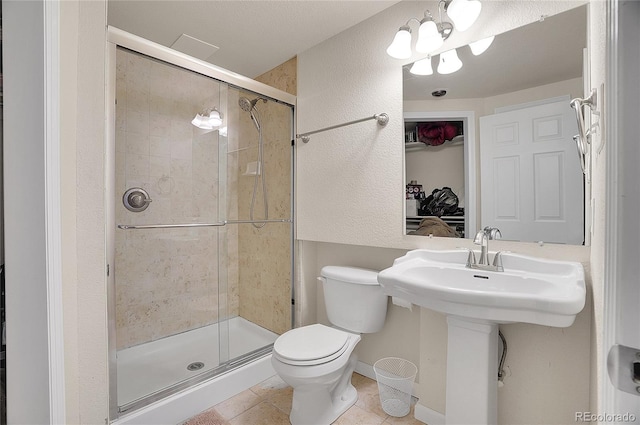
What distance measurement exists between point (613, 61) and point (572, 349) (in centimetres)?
127

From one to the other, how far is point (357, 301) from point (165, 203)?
4.52 feet

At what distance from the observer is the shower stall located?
1633 mm

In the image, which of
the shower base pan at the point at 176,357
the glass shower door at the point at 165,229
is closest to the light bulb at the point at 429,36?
the glass shower door at the point at 165,229

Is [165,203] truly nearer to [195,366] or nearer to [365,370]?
[195,366]

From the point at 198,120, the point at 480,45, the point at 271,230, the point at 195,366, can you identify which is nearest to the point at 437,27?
the point at 480,45

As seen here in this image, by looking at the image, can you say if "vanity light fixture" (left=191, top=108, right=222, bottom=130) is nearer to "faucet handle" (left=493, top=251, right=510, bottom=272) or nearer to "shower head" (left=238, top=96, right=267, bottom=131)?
"shower head" (left=238, top=96, right=267, bottom=131)

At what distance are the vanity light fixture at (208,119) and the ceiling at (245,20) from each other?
20.0 inches

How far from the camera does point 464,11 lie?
1.28 metres

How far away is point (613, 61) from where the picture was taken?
1.30 feet

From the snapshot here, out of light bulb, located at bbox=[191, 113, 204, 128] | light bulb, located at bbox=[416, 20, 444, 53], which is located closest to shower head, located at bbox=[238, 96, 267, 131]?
light bulb, located at bbox=[191, 113, 204, 128]

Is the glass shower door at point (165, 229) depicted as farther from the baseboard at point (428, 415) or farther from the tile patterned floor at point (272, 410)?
the baseboard at point (428, 415)

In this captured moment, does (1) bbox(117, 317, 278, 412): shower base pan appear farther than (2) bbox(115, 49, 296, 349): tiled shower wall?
No

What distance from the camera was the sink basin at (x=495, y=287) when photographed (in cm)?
91

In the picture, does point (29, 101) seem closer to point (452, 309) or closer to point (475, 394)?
point (452, 309)
